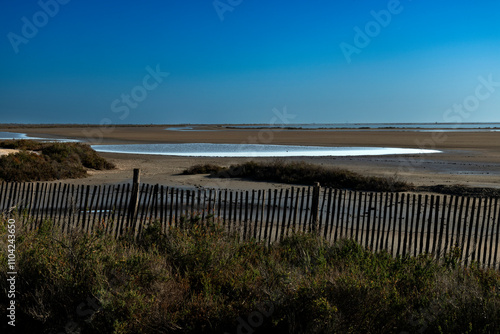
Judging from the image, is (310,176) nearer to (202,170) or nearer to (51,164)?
(202,170)

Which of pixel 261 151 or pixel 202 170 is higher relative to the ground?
pixel 261 151

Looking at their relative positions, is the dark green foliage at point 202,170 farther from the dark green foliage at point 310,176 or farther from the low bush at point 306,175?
the dark green foliage at point 310,176

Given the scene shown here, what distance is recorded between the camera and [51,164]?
23.5 m

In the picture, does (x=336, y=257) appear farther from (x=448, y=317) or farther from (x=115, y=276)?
(x=115, y=276)

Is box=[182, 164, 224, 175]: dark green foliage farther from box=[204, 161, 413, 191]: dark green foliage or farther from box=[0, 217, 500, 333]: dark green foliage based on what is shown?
box=[0, 217, 500, 333]: dark green foliage

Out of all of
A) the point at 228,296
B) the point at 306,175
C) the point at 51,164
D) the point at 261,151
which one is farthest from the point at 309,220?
the point at 261,151

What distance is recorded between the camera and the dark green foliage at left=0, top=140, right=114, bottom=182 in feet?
70.9

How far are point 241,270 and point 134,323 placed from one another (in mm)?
1746

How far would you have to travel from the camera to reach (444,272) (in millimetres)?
6809

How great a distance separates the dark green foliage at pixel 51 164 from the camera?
21.6 m

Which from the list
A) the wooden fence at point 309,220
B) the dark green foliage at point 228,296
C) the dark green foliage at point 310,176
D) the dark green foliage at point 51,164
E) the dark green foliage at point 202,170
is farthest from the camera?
the dark green foliage at point 202,170

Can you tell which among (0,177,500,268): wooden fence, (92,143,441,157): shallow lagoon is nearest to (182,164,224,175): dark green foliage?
(0,177,500,268): wooden fence

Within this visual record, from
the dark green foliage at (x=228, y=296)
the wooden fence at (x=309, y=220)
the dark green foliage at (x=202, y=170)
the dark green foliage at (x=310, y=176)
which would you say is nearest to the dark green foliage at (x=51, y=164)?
the dark green foliage at (x=202, y=170)

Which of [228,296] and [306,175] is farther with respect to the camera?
[306,175]
